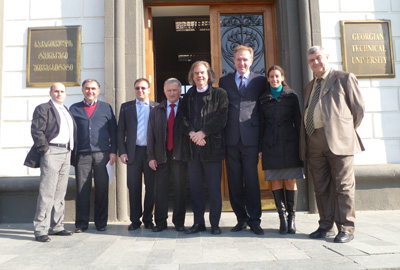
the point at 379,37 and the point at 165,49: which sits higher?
the point at 165,49

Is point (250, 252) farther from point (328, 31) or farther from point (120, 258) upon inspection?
point (328, 31)

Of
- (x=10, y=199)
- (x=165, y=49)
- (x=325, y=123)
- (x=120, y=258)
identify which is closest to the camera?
(x=120, y=258)

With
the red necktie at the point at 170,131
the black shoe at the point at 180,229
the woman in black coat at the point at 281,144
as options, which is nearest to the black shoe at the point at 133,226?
the black shoe at the point at 180,229

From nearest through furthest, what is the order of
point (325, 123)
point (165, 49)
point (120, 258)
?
1. point (120, 258)
2. point (325, 123)
3. point (165, 49)

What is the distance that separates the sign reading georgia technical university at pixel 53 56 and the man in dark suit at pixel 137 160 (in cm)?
131

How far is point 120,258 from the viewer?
2.85 metres

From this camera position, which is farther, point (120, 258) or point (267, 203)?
point (267, 203)

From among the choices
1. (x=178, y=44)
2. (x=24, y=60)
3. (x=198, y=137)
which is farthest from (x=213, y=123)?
(x=178, y=44)

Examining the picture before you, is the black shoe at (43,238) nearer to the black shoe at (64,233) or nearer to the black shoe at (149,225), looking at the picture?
the black shoe at (64,233)

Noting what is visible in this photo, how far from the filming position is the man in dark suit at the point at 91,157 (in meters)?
4.13

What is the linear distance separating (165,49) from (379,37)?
7453 mm

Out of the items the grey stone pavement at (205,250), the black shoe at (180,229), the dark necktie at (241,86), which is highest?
the dark necktie at (241,86)

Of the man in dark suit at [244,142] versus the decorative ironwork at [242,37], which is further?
the decorative ironwork at [242,37]

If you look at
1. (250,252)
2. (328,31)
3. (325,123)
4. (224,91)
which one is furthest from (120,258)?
(328,31)
